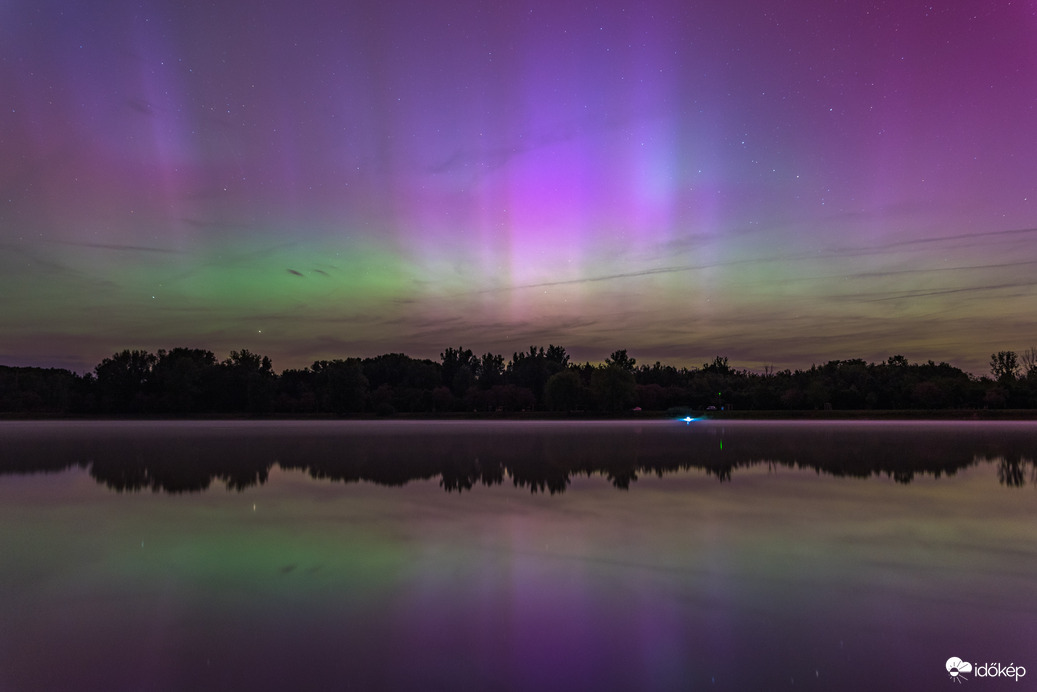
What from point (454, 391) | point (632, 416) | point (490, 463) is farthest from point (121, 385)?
point (490, 463)

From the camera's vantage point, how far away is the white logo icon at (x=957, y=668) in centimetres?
798

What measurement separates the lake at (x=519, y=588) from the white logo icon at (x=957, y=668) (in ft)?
0.13

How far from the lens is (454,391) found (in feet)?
604

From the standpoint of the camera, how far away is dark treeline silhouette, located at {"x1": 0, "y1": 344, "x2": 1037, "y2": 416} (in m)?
146

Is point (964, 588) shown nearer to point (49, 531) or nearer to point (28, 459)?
point (49, 531)

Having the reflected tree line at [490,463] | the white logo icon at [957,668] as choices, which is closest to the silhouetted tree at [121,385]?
the reflected tree line at [490,463]

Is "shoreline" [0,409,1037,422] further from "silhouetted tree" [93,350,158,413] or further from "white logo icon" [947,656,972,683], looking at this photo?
"white logo icon" [947,656,972,683]

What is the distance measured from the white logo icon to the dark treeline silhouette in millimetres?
135972

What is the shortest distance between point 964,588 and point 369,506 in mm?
14721

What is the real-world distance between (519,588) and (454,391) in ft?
570

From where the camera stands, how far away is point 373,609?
33.7 ft

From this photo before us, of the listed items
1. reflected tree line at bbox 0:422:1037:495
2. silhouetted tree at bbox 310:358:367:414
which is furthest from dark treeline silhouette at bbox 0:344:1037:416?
reflected tree line at bbox 0:422:1037:495

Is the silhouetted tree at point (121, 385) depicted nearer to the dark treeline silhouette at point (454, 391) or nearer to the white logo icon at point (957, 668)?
the dark treeline silhouette at point (454, 391)

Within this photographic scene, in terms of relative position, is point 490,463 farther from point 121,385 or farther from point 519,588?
point 121,385
